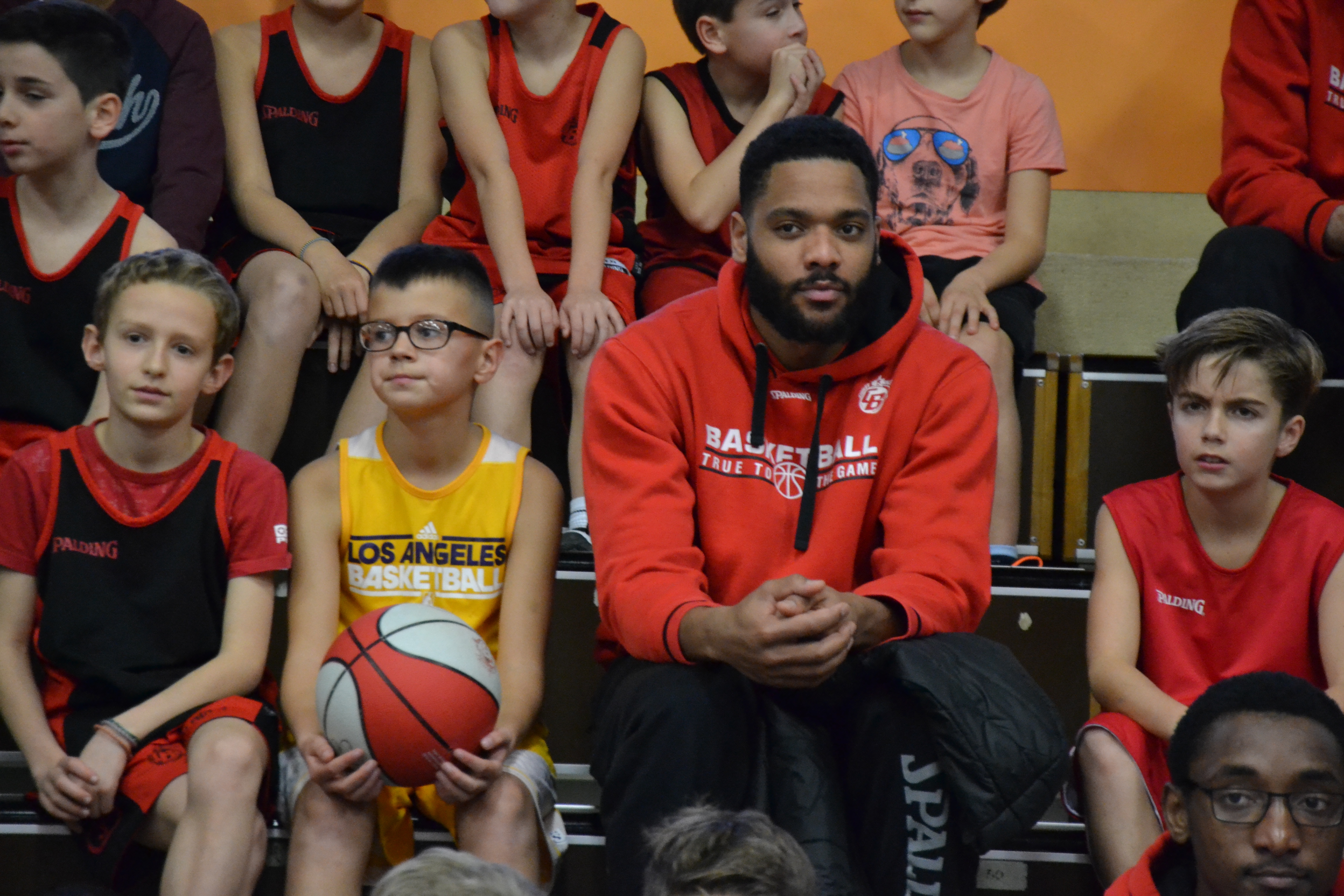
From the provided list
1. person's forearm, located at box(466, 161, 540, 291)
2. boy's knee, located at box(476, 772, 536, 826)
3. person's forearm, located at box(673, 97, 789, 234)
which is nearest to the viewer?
boy's knee, located at box(476, 772, 536, 826)

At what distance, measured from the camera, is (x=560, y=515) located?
2.41 meters

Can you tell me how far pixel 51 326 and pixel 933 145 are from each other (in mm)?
1964

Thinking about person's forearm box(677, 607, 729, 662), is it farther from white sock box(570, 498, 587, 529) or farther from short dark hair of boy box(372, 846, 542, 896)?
white sock box(570, 498, 587, 529)

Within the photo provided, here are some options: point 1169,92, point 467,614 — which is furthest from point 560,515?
point 1169,92

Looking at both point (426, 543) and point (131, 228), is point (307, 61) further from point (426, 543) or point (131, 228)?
point (426, 543)

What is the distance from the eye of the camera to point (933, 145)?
3262mm

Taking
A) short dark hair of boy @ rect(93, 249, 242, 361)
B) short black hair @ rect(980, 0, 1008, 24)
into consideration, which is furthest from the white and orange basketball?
short black hair @ rect(980, 0, 1008, 24)

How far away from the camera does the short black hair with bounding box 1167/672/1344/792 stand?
183 centimetres

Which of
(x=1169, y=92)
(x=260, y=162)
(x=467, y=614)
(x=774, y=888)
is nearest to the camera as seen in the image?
(x=774, y=888)

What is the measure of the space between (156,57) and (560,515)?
1.53 meters

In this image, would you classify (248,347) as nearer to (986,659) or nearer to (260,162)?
(260,162)

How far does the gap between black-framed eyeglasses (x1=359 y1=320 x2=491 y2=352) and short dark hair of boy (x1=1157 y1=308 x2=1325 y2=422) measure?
1.28 m

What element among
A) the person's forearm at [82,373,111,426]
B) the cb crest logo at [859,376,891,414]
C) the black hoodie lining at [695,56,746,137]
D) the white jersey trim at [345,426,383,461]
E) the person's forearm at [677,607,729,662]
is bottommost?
the person's forearm at [677,607,729,662]

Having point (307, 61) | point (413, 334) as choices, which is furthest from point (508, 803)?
point (307, 61)
